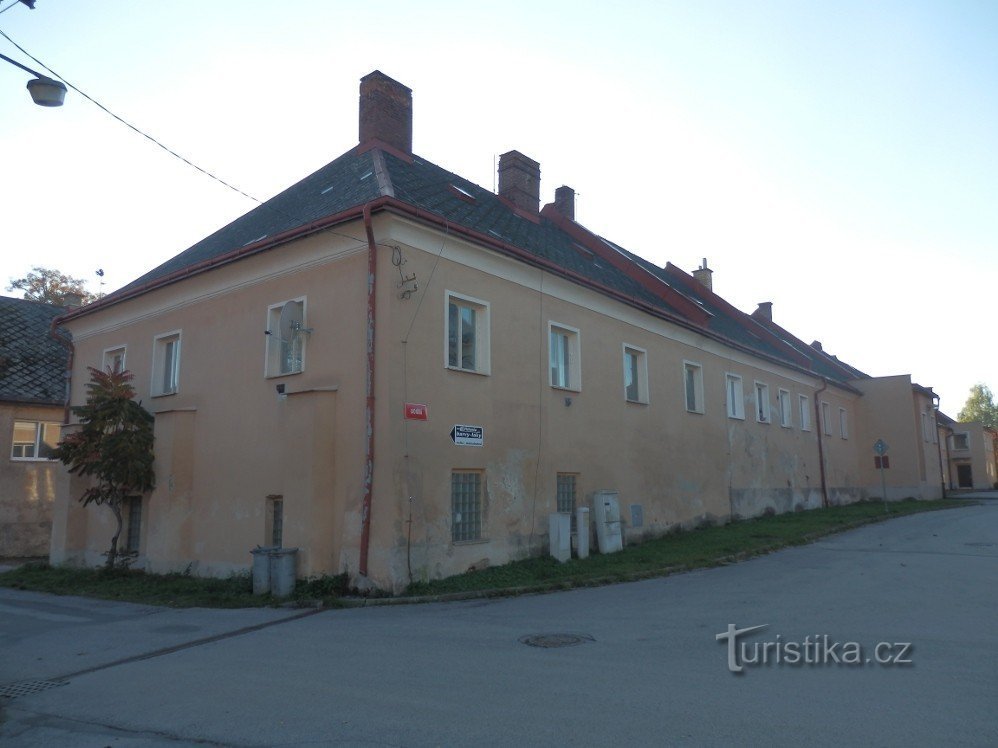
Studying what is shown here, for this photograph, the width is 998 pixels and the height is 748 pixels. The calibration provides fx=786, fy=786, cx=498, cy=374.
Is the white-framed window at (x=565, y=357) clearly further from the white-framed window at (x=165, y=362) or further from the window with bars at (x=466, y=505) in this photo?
the white-framed window at (x=165, y=362)

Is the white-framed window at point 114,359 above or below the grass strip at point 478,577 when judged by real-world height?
above

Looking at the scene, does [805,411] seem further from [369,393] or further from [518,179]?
[369,393]

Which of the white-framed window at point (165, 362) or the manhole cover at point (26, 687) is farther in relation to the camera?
the white-framed window at point (165, 362)

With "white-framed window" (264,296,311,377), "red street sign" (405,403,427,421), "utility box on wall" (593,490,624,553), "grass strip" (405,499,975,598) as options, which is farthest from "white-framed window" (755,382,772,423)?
"white-framed window" (264,296,311,377)

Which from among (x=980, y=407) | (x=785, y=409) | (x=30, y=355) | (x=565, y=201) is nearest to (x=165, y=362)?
(x=30, y=355)

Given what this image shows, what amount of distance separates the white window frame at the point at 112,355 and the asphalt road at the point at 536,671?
7.57m

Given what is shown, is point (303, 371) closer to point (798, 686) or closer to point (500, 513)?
point (500, 513)

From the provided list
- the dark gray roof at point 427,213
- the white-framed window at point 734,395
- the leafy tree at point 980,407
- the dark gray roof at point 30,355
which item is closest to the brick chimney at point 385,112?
the dark gray roof at point 427,213

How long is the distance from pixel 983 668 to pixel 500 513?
8.44 meters

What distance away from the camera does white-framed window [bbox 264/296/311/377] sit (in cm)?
1366

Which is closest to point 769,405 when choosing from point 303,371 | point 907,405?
point 907,405

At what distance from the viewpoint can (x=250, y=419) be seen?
14.5 meters

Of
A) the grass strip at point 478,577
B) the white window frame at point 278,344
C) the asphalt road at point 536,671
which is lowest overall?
the asphalt road at point 536,671

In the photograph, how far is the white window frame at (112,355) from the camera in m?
18.7
